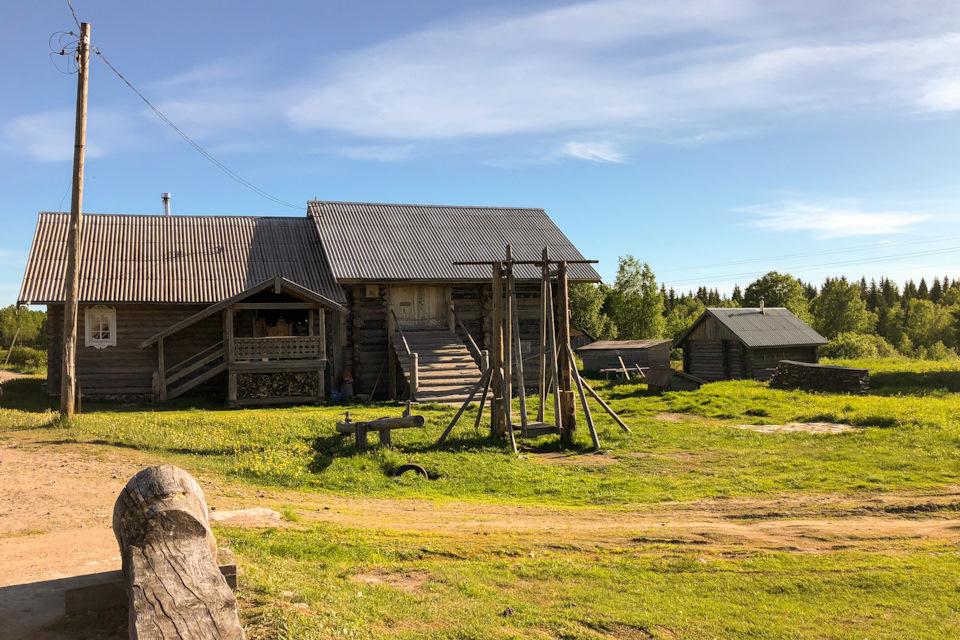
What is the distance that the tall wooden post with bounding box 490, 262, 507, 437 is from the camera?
50.5 ft

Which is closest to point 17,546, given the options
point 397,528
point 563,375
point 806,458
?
point 397,528

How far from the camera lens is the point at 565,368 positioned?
16047 millimetres

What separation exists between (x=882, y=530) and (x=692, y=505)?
2471 mm

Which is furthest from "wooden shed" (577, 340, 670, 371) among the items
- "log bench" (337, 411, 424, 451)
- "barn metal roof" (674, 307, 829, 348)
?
"log bench" (337, 411, 424, 451)

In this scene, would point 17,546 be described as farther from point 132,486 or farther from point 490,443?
point 490,443

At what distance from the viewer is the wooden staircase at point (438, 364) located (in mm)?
21812

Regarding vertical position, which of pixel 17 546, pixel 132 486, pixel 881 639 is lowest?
pixel 881 639

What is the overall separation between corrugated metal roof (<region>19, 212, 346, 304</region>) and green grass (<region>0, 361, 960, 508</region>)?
557 centimetres

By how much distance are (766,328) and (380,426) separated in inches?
1125

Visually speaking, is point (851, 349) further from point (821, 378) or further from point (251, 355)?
point (251, 355)

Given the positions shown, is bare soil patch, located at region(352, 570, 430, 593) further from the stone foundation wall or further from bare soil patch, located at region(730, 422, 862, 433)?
the stone foundation wall

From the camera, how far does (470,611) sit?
597 centimetres

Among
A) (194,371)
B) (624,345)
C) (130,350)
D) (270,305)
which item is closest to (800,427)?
(270,305)

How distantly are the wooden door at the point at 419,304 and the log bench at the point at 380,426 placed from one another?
12.0m
